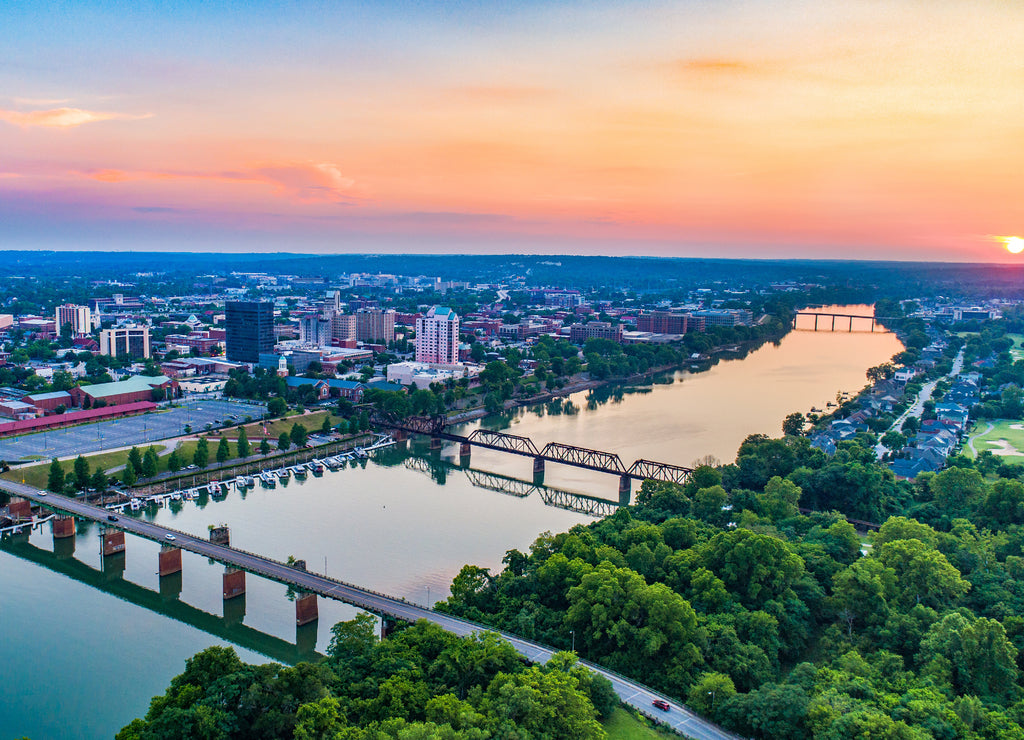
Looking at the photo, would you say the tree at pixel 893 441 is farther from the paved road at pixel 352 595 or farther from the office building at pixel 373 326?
the office building at pixel 373 326

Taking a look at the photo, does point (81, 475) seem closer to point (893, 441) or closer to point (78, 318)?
point (893, 441)

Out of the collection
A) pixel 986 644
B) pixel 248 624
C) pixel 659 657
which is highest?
pixel 986 644

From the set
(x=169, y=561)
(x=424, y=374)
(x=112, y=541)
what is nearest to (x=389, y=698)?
(x=169, y=561)

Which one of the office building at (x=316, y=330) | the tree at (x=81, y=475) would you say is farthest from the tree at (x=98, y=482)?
the office building at (x=316, y=330)

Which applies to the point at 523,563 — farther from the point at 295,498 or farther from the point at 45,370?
the point at 45,370

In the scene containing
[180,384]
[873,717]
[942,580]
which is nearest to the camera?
[873,717]

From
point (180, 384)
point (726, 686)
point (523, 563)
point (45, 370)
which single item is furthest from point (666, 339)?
point (726, 686)

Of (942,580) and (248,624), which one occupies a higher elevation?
(942,580)

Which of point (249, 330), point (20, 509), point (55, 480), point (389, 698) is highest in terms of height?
point (249, 330)

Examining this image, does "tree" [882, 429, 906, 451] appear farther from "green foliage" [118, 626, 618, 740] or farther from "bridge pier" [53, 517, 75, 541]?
"bridge pier" [53, 517, 75, 541]
